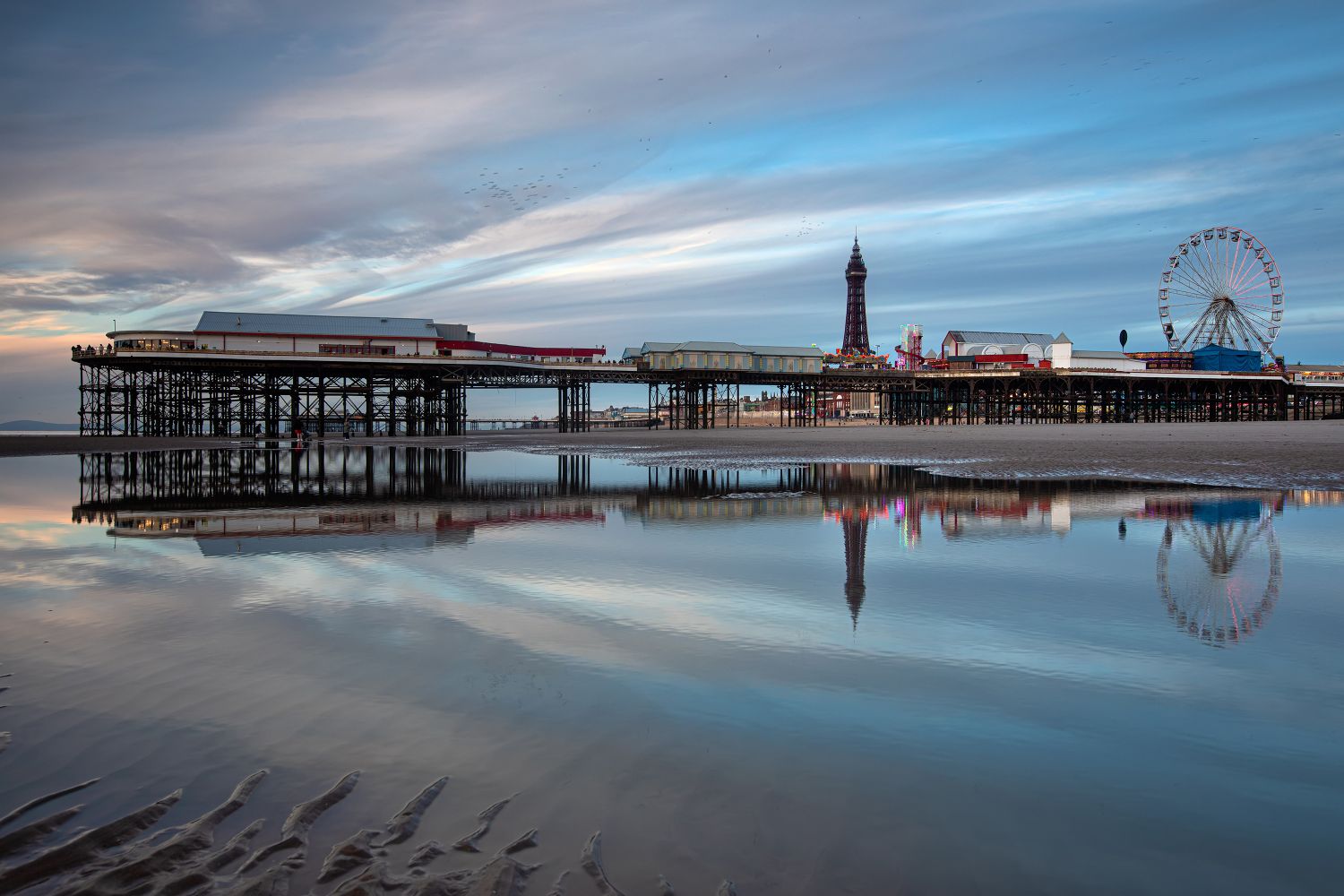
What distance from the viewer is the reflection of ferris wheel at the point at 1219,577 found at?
19.8ft

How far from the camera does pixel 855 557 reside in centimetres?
909

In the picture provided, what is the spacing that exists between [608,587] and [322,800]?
436 centimetres

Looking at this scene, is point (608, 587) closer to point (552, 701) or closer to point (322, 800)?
point (552, 701)

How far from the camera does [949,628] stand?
6.04m

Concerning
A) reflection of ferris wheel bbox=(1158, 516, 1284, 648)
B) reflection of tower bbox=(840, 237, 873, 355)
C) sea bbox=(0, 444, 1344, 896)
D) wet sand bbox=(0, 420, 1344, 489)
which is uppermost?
reflection of tower bbox=(840, 237, 873, 355)

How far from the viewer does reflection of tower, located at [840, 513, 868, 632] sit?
22.9 feet

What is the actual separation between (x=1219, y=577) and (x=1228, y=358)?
342 feet

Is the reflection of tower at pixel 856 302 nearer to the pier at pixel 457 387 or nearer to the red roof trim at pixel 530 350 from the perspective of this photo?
the pier at pixel 457 387

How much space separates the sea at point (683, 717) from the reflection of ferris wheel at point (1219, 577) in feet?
0.17

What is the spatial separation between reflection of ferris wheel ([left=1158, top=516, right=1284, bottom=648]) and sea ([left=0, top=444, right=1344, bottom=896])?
53mm

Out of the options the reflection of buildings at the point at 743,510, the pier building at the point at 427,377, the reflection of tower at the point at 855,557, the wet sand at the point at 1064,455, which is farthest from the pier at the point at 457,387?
the reflection of tower at the point at 855,557

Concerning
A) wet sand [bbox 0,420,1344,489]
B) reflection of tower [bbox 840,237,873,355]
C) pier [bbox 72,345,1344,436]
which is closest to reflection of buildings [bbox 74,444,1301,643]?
wet sand [bbox 0,420,1344,489]

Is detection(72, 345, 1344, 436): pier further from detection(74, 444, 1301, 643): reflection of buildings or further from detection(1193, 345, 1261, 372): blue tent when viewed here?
detection(74, 444, 1301, 643): reflection of buildings

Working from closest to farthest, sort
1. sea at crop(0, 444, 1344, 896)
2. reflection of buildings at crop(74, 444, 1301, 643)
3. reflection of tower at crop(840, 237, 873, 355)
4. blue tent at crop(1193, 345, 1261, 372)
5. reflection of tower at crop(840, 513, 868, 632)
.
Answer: sea at crop(0, 444, 1344, 896), reflection of tower at crop(840, 513, 868, 632), reflection of buildings at crop(74, 444, 1301, 643), blue tent at crop(1193, 345, 1261, 372), reflection of tower at crop(840, 237, 873, 355)
